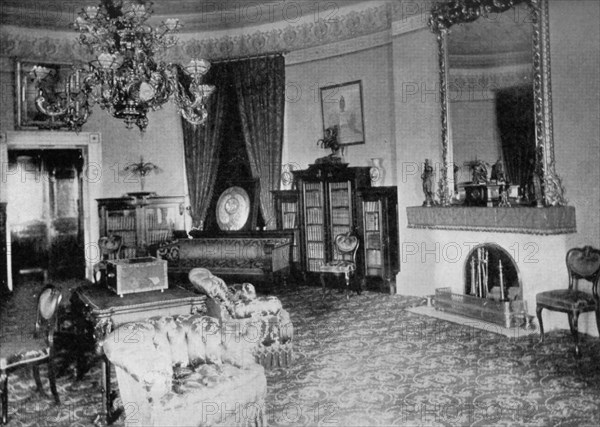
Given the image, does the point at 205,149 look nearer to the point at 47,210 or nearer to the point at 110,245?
the point at 110,245

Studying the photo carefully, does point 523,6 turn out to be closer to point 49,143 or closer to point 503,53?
point 503,53

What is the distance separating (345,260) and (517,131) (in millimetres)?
3249

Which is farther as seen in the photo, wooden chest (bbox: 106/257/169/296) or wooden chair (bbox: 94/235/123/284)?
wooden chair (bbox: 94/235/123/284)

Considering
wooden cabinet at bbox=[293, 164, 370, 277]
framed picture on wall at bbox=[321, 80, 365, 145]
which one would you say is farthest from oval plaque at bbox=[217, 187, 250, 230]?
framed picture on wall at bbox=[321, 80, 365, 145]

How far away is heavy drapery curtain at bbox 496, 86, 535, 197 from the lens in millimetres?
6082

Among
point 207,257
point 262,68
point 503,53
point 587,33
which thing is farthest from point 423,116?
point 207,257

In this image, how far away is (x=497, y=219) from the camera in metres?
6.27

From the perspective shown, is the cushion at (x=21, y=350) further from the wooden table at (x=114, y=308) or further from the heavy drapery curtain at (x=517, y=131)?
the heavy drapery curtain at (x=517, y=131)

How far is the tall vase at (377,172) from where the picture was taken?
Answer: 28.1 feet

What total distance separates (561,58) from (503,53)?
74cm

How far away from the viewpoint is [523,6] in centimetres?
607

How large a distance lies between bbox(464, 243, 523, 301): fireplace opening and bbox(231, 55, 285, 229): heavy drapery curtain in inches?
154

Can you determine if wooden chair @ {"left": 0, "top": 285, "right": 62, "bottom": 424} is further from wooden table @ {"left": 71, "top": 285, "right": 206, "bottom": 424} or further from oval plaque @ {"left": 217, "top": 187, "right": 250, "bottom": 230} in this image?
oval plaque @ {"left": 217, "top": 187, "right": 250, "bottom": 230}

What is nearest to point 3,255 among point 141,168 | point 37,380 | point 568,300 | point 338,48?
point 141,168
